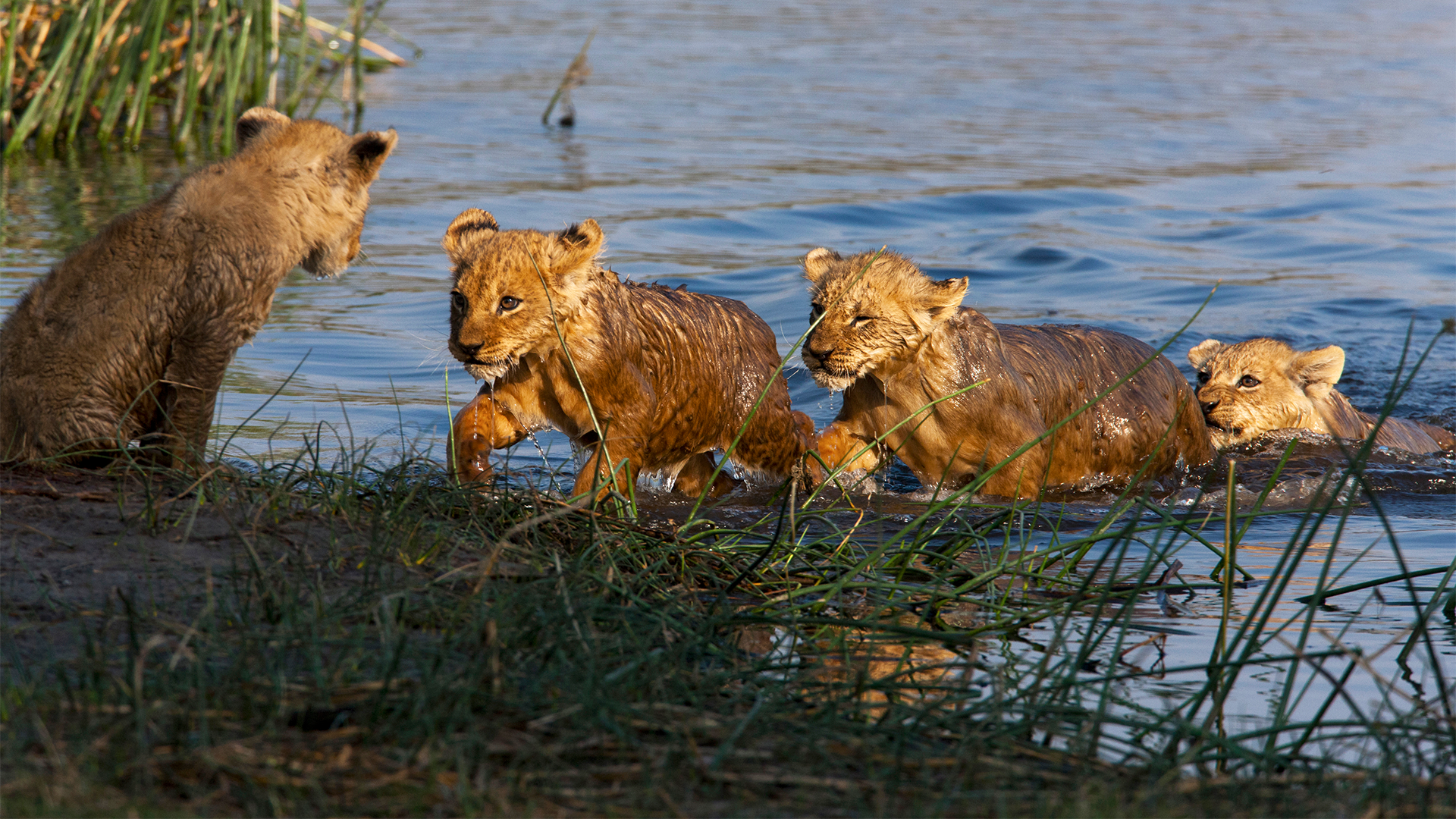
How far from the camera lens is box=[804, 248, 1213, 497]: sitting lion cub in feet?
20.6

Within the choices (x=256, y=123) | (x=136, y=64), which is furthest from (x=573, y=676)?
(x=136, y=64)

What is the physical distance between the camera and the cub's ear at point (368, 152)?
5.18 metres

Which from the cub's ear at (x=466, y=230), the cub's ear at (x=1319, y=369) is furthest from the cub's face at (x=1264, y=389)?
the cub's ear at (x=466, y=230)

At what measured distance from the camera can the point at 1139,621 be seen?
4.86m

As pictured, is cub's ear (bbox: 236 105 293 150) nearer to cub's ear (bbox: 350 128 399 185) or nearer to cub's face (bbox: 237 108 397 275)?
cub's face (bbox: 237 108 397 275)

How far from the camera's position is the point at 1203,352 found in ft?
28.7

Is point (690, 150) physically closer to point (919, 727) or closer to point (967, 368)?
point (967, 368)

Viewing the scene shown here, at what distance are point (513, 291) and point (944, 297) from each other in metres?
1.97

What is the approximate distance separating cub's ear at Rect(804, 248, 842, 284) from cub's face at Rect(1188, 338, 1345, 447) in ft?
9.95

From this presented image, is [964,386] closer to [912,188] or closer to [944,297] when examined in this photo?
[944,297]

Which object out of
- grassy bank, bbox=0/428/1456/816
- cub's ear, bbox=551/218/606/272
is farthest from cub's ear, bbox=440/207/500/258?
grassy bank, bbox=0/428/1456/816

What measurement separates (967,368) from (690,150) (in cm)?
1033

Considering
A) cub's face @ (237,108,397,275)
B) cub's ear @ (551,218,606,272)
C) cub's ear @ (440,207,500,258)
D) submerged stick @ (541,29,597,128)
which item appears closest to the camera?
cub's face @ (237,108,397,275)

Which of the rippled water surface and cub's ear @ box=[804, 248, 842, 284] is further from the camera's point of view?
the rippled water surface
